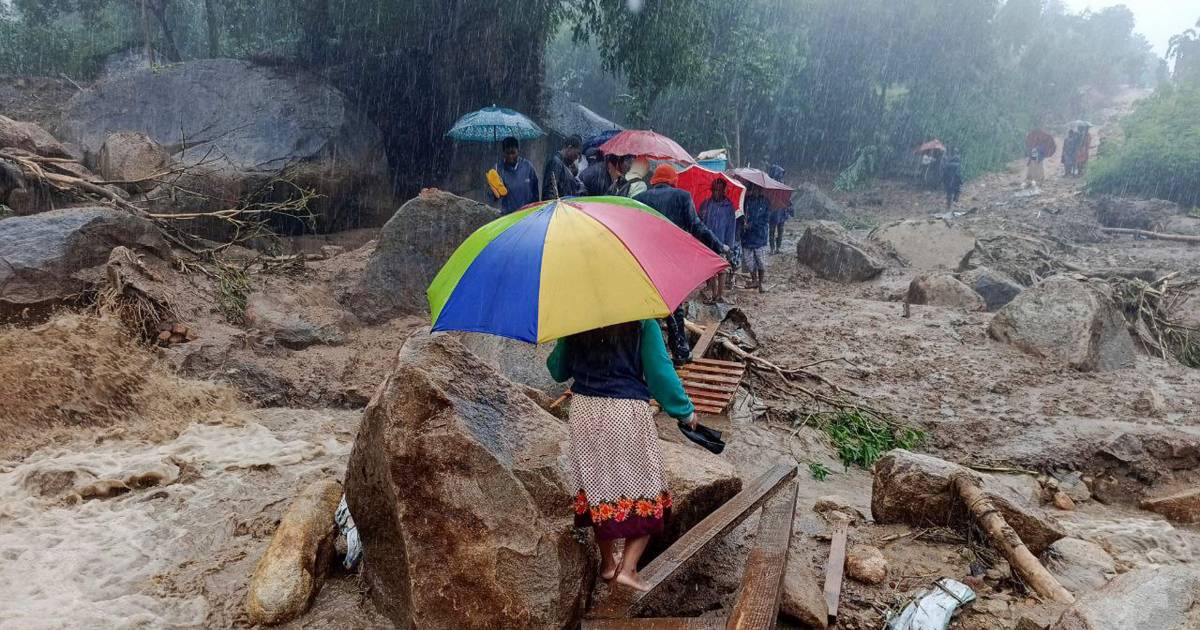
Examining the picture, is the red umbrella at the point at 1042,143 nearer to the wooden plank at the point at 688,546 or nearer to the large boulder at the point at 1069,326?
the large boulder at the point at 1069,326

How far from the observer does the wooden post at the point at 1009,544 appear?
3.25m

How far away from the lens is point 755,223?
404 inches

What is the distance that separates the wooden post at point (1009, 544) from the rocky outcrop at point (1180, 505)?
2048 mm

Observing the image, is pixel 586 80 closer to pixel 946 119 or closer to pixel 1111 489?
pixel 946 119

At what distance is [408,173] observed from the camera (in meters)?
14.0

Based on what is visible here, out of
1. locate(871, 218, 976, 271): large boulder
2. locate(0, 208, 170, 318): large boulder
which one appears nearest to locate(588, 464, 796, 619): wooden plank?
locate(0, 208, 170, 318): large boulder

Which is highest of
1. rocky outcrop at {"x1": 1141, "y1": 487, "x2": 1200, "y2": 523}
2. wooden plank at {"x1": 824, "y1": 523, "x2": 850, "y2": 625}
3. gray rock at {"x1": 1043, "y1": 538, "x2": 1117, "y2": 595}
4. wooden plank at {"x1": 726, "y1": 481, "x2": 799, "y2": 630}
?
wooden plank at {"x1": 726, "y1": 481, "x2": 799, "y2": 630}

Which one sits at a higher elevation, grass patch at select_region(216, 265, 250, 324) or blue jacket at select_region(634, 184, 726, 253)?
blue jacket at select_region(634, 184, 726, 253)

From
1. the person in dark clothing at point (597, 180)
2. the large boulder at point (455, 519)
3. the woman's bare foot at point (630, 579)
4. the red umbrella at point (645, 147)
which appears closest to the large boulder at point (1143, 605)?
the woman's bare foot at point (630, 579)

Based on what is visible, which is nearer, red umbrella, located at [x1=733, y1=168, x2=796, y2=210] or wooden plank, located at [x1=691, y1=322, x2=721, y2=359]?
wooden plank, located at [x1=691, y1=322, x2=721, y2=359]

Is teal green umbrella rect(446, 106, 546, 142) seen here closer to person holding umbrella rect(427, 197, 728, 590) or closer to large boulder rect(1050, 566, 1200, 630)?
person holding umbrella rect(427, 197, 728, 590)

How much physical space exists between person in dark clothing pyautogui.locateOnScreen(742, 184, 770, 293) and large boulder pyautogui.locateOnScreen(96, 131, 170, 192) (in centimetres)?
772

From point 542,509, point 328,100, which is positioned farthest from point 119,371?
point 328,100

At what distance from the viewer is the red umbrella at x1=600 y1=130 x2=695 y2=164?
7820mm
